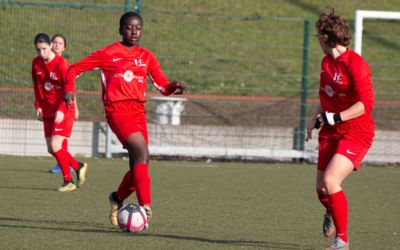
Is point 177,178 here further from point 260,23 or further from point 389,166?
point 260,23

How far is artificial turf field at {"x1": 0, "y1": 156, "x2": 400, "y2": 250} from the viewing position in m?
7.53

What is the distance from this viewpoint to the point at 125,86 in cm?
830

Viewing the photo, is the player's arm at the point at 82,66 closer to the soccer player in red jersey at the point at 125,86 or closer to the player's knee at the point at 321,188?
the soccer player in red jersey at the point at 125,86

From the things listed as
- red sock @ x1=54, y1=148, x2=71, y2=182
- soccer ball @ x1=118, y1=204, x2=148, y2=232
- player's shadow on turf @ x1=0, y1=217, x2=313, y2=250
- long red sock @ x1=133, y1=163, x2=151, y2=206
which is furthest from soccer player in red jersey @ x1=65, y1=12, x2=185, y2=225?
red sock @ x1=54, y1=148, x2=71, y2=182

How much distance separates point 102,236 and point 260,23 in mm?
11807

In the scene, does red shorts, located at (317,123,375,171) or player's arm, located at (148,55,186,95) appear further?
player's arm, located at (148,55,186,95)

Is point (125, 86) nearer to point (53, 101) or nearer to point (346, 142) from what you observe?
point (346, 142)

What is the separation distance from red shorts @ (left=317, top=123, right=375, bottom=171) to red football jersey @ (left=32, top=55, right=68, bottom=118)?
503cm

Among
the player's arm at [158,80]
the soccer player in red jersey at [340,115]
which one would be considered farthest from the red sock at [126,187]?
the soccer player in red jersey at [340,115]

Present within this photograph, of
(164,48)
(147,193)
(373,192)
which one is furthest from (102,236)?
(164,48)

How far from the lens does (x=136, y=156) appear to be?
801cm

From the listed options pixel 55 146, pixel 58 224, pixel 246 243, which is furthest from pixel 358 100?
pixel 55 146

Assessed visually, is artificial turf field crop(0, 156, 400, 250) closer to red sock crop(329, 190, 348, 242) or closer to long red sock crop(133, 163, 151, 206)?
long red sock crop(133, 163, 151, 206)

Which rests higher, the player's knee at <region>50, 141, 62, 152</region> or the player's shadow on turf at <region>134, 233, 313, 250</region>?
the player's knee at <region>50, 141, 62, 152</region>
